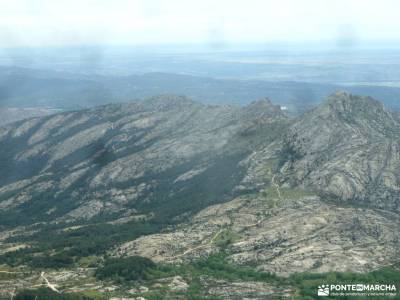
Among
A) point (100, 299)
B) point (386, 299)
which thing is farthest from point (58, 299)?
point (386, 299)

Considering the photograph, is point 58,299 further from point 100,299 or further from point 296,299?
point 296,299

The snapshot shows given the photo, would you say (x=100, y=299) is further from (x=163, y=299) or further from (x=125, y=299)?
(x=163, y=299)

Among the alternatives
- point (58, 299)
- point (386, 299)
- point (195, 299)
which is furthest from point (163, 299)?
point (386, 299)

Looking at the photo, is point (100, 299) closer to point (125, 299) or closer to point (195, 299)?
point (125, 299)

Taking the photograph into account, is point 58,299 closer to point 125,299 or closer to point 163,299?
point 125,299

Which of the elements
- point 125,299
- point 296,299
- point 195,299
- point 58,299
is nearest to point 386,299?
point 296,299

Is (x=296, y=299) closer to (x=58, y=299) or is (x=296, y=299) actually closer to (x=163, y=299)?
(x=163, y=299)
